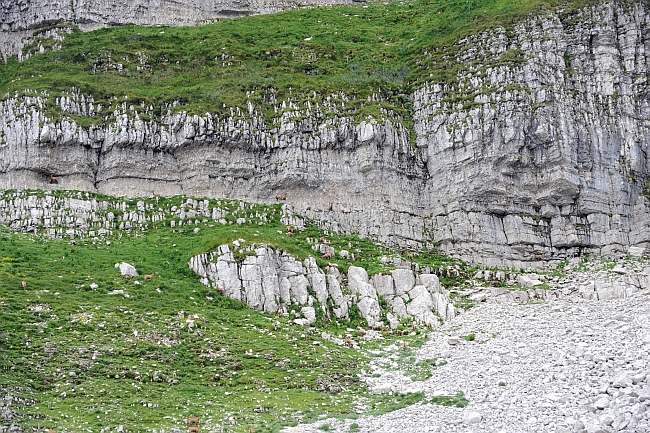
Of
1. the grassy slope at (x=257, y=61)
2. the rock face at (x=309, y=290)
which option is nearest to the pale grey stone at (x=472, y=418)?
the rock face at (x=309, y=290)

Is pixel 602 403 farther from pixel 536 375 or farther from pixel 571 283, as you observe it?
pixel 571 283

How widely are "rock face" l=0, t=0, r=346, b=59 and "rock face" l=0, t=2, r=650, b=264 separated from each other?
65.9 ft

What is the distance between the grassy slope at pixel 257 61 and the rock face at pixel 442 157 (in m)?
2.26

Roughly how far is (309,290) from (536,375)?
57.6ft

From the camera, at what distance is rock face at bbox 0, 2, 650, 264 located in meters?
52.6

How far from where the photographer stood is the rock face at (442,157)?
172ft

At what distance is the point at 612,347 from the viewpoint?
93.9 ft

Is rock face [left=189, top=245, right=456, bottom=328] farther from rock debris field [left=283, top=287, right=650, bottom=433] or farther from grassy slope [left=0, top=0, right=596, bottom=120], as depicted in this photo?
grassy slope [left=0, top=0, right=596, bottom=120]

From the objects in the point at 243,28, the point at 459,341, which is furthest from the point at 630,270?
the point at 243,28

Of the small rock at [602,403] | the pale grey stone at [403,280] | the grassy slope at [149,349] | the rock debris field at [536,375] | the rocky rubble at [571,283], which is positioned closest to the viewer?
the small rock at [602,403]

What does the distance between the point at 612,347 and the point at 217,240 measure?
2431 centimetres

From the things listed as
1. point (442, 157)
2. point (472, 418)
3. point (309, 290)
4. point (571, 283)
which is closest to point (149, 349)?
point (309, 290)

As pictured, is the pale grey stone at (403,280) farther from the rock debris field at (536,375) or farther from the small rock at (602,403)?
the small rock at (602,403)

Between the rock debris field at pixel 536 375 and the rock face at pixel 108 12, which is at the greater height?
the rock face at pixel 108 12
